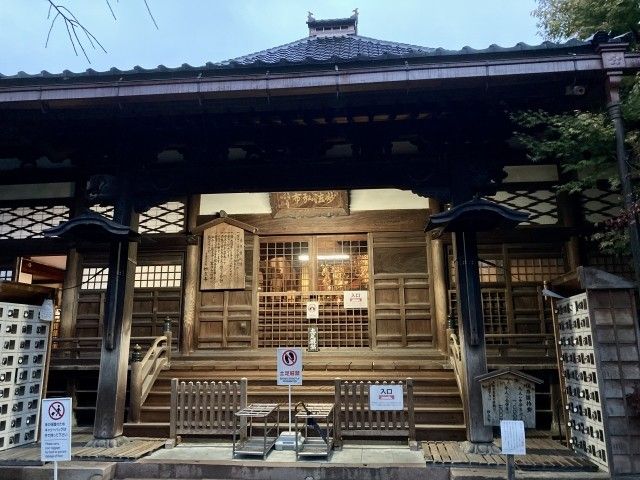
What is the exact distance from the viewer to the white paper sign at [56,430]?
19.4ft

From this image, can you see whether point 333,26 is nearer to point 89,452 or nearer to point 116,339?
point 116,339

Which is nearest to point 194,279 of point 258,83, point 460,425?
point 258,83

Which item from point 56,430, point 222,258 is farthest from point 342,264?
point 56,430

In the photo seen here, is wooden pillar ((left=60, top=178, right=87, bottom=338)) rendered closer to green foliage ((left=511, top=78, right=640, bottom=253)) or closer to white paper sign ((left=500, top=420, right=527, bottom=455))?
green foliage ((left=511, top=78, right=640, bottom=253))

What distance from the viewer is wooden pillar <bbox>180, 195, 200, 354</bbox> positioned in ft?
38.2

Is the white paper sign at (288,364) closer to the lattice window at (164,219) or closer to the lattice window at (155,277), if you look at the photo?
the lattice window at (155,277)

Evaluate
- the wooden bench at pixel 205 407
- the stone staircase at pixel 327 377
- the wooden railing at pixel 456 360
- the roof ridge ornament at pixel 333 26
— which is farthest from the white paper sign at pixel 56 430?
the roof ridge ornament at pixel 333 26

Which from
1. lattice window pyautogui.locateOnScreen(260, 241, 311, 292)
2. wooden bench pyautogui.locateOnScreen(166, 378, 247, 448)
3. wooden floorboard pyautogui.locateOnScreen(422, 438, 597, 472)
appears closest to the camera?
wooden floorboard pyautogui.locateOnScreen(422, 438, 597, 472)

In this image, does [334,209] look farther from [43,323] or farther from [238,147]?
[43,323]

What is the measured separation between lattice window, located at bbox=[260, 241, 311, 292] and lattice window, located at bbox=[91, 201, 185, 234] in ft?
7.30

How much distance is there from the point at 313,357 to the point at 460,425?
155 inches


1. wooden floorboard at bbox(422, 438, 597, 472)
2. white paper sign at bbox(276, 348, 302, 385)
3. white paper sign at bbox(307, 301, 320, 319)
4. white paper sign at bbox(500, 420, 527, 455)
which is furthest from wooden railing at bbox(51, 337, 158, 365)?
white paper sign at bbox(500, 420, 527, 455)

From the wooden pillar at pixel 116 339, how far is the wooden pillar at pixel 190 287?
117 inches

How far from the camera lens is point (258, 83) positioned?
7.16 m
